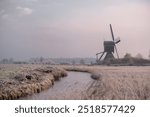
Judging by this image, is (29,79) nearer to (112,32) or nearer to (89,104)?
(89,104)

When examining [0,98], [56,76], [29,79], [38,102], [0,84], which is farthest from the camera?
[56,76]

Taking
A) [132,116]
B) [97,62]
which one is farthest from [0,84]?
[97,62]

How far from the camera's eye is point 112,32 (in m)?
48.2

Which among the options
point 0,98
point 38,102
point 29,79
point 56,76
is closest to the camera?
point 38,102

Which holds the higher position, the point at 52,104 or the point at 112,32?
the point at 112,32

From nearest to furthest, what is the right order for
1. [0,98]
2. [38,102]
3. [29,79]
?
[38,102]
[0,98]
[29,79]

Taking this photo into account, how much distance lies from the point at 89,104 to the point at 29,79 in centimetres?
729

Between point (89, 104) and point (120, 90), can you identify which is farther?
point (120, 90)

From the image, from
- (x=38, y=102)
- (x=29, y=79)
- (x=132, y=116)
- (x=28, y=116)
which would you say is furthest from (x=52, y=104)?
(x=29, y=79)

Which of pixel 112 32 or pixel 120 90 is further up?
pixel 112 32

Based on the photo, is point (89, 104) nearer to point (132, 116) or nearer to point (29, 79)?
point (132, 116)

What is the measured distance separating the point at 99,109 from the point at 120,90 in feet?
9.38

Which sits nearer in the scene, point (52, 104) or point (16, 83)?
point (52, 104)

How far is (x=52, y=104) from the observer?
29.6ft
